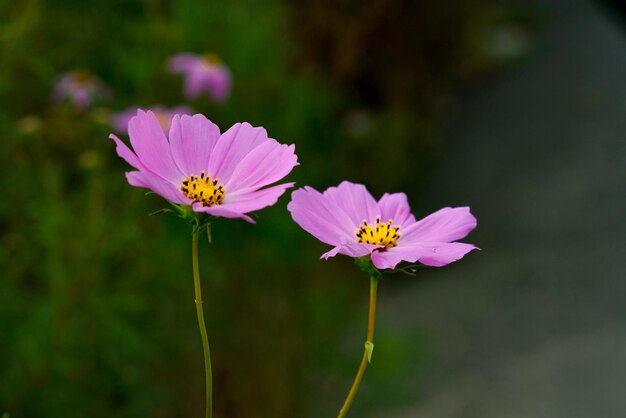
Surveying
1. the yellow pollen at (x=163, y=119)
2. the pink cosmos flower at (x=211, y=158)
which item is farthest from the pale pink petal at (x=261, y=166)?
the yellow pollen at (x=163, y=119)

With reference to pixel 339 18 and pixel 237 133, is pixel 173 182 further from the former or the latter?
pixel 339 18

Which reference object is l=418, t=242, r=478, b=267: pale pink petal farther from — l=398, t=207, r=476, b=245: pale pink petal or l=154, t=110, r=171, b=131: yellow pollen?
l=154, t=110, r=171, b=131: yellow pollen

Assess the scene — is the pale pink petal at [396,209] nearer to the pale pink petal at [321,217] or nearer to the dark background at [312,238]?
the pale pink petal at [321,217]

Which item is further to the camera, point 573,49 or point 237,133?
point 573,49

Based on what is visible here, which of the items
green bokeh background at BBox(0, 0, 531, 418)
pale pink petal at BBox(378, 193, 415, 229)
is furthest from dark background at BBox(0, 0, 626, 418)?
pale pink petal at BBox(378, 193, 415, 229)

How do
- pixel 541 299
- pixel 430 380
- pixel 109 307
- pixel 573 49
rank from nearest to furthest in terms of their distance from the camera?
pixel 109 307, pixel 430 380, pixel 541 299, pixel 573 49

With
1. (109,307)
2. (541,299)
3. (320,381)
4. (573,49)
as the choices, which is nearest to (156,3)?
(109,307)
